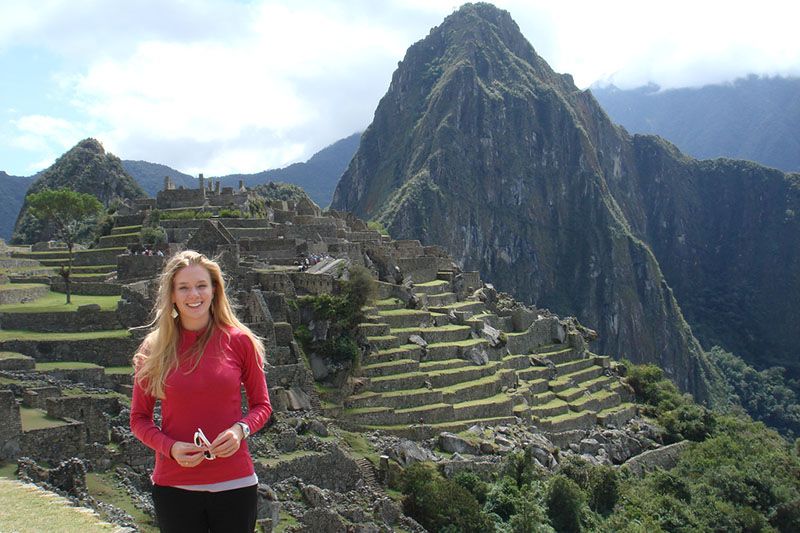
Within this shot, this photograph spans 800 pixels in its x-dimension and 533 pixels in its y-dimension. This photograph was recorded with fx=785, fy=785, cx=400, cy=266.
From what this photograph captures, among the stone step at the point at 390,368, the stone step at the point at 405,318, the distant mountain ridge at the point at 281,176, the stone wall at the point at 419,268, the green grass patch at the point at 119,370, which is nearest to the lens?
the green grass patch at the point at 119,370

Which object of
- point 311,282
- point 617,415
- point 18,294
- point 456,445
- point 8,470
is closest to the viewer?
point 8,470

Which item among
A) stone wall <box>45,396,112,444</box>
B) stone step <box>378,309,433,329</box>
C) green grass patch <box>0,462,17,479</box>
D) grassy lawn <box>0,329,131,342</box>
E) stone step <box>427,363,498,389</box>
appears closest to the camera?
green grass patch <box>0,462,17,479</box>

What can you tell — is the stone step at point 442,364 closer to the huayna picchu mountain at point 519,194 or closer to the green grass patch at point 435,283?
the green grass patch at point 435,283

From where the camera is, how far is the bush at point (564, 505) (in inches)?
1019

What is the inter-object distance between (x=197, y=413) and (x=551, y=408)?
31.1 m

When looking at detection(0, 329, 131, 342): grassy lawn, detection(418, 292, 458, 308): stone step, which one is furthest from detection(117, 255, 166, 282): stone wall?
detection(418, 292, 458, 308): stone step

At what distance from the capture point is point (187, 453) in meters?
5.28

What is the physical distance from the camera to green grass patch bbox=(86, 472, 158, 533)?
14.5 meters

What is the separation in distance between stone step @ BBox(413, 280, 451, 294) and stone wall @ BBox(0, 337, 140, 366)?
18.1 m

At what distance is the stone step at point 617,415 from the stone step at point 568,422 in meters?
0.74

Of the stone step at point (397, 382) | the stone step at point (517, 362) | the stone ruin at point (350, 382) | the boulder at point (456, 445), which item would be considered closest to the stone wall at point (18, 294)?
the stone ruin at point (350, 382)

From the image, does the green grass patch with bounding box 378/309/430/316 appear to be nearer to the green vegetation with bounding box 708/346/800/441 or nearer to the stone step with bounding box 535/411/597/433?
the stone step with bounding box 535/411/597/433

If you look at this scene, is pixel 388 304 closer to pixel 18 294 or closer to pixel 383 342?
pixel 383 342

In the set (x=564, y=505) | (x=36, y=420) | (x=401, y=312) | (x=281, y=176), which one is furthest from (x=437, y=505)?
(x=281, y=176)
